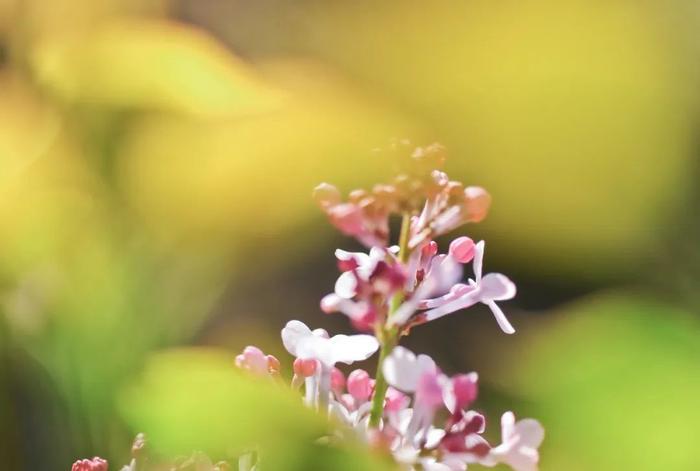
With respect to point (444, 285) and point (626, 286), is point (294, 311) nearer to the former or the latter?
point (626, 286)

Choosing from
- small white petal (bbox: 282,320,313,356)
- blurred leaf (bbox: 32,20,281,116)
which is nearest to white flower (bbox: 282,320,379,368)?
small white petal (bbox: 282,320,313,356)

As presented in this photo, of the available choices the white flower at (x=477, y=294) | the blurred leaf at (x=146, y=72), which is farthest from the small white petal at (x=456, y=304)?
the blurred leaf at (x=146, y=72)

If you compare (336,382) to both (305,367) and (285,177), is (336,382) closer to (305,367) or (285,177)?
(305,367)

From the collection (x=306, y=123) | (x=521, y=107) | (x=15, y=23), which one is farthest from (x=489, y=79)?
(x=15, y=23)

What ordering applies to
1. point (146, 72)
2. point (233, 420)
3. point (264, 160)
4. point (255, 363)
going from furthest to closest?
point (264, 160) → point (146, 72) → point (255, 363) → point (233, 420)

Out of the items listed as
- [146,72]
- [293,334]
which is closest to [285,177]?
[146,72]

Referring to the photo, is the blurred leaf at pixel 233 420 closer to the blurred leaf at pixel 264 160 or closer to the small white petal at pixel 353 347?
the small white petal at pixel 353 347
